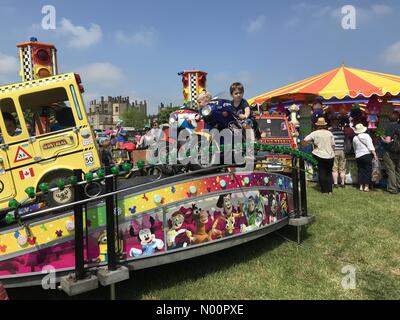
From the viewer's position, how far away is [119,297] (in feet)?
12.8

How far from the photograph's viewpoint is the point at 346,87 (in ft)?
41.0

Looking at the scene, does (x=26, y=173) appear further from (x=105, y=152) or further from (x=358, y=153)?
(x=358, y=153)

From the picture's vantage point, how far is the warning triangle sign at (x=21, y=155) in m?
5.86

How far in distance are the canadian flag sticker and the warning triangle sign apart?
19 centimetres

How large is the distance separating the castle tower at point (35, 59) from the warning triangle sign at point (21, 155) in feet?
12.7

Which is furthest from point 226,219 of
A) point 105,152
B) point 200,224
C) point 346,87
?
point 346,87

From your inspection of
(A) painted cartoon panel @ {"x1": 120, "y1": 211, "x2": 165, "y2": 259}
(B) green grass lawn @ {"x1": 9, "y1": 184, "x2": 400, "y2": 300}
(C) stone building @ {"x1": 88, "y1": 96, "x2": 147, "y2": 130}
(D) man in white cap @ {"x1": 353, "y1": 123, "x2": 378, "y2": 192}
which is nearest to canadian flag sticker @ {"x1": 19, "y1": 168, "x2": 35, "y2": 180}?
(B) green grass lawn @ {"x1": 9, "y1": 184, "x2": 400, "y2": 300}

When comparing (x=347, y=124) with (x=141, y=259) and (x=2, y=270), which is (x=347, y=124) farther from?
(x=2, y=270)

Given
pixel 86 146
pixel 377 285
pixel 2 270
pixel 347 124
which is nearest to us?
pixel 2 270

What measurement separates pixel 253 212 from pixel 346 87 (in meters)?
9.50

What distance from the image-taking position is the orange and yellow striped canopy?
11.7 meters

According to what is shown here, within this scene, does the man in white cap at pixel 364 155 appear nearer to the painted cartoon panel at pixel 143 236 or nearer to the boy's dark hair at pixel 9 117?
the painted cartoon panel at pixel 143 236
